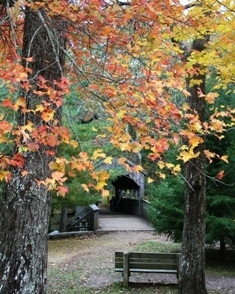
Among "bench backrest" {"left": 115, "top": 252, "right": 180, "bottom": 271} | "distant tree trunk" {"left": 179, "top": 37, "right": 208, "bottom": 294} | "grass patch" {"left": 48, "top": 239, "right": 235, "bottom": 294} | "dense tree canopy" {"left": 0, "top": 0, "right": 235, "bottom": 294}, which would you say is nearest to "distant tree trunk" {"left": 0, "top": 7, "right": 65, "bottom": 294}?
"dense tree canopy" {"left": 0, "top": 0, "right": 235, "bottom": 294}

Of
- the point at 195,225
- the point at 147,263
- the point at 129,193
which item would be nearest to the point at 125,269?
the point at 147,263

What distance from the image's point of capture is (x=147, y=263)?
27.9ft

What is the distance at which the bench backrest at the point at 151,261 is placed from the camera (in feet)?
27.6

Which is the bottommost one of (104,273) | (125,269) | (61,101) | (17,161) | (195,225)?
(104,273)

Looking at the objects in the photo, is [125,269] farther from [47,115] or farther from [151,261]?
[47,115]

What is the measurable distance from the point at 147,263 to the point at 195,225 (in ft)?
6.75

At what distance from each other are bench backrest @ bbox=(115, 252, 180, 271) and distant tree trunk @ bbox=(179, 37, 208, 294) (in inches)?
56.4

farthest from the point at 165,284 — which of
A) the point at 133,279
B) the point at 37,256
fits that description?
the point at 37,256

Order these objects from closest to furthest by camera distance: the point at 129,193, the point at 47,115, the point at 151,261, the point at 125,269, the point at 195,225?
the point at 47,115 < the point at 195,225 < the point at 125,269 < the point at 151,261 < the point at 129,193

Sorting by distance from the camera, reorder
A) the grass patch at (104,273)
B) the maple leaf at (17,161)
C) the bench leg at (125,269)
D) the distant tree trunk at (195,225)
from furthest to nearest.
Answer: the bench leg at (125,269)
the grass patch at (104,273)
the distant tree trunk at (195,225)
the maple leaf at (17,161)

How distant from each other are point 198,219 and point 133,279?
2968 millimetres

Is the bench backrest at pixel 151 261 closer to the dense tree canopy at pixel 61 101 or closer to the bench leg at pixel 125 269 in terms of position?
the bench leg at pixel 125 269

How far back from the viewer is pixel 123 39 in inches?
173

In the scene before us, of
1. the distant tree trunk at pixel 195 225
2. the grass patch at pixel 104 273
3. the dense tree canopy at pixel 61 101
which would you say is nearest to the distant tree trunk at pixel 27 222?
the dense tree canopy at pixel 61 101
